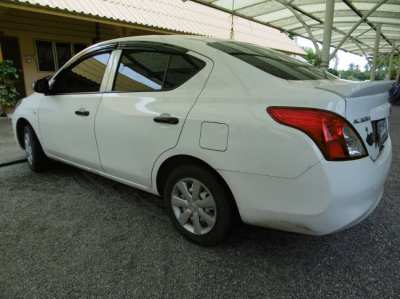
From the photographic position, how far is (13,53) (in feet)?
28.7

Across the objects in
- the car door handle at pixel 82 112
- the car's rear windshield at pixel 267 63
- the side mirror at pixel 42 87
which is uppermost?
the car's rear windshield at pixel 267 63

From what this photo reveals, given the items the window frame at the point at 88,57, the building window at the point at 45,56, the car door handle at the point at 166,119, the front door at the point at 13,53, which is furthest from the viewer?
the building window at the point at 45,56

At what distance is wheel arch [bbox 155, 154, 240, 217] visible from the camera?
1.96 m

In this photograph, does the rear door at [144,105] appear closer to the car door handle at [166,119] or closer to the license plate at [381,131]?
the car door handle at [166,119]

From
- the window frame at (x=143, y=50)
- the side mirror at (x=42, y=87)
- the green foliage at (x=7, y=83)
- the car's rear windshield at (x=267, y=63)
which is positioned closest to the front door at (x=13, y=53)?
the green foliage at (x=7, y=83)

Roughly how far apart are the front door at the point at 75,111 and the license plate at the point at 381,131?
2.24 m

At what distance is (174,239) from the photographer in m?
2.30

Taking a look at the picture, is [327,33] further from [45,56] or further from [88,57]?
[45,56]

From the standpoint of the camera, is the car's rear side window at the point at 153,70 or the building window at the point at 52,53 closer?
the car's rear side window at the point at 153,70

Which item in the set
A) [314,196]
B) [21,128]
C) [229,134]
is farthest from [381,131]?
[21,128]

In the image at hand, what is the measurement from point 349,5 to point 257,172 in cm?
1251

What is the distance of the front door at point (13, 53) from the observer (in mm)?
8539

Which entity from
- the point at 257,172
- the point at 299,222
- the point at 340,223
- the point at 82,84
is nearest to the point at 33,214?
the point at 82,84

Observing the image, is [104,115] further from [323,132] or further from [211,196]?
[323,132]
